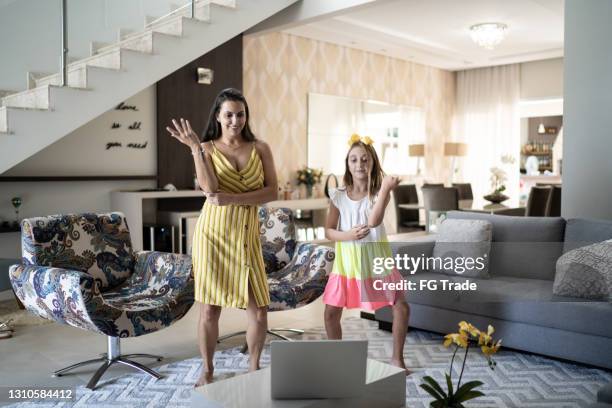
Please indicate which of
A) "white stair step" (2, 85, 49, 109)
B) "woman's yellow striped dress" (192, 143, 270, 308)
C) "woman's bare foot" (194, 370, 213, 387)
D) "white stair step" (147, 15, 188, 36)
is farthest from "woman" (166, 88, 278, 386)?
"white stair step" (147, 15, 188, 36)

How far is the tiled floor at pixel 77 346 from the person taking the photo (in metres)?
3.18

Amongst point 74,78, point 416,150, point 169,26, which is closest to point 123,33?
point 169,26

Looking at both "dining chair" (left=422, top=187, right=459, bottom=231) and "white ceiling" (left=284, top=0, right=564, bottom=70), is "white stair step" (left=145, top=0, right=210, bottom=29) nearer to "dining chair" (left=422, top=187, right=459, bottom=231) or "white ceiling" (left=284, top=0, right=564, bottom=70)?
"white ceiling" (left=284, top=0, right=564, bottom=70)

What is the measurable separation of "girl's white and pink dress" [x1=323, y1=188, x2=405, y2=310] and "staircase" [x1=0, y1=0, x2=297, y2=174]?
2536 millimetres

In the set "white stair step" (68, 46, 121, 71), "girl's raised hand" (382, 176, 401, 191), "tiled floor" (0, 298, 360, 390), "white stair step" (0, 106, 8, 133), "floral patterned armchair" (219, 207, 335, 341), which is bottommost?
"tiled floor" (0, 298, 360, 390)

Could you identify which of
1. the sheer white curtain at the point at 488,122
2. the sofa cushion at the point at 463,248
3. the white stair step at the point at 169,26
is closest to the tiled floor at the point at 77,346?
the sofa cushion at the point at 463,248

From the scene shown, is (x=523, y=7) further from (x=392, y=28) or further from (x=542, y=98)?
(x=542, y=98)

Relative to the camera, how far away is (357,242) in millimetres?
2953

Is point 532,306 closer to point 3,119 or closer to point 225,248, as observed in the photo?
point 225,248

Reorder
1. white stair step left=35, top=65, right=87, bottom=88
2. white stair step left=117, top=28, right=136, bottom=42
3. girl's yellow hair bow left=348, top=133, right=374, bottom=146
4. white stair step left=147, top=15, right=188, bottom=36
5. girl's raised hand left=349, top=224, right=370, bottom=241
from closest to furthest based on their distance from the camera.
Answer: girl's raised hand left=349, top=224, right=370, bottom=241 < girl's yellow hair bow left=348, top=133, right=374, bottom=146 < white stair step left=35, top=65, right=87, bottom=88 < white stair step left=117, top=28, right=136, bottom=42 < white stair step left=147, top=15, right=188, bottom=36

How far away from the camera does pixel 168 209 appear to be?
6.41 m

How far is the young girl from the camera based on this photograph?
116 inches

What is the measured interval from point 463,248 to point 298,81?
14.8 feet

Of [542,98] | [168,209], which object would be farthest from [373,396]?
[542,98]
